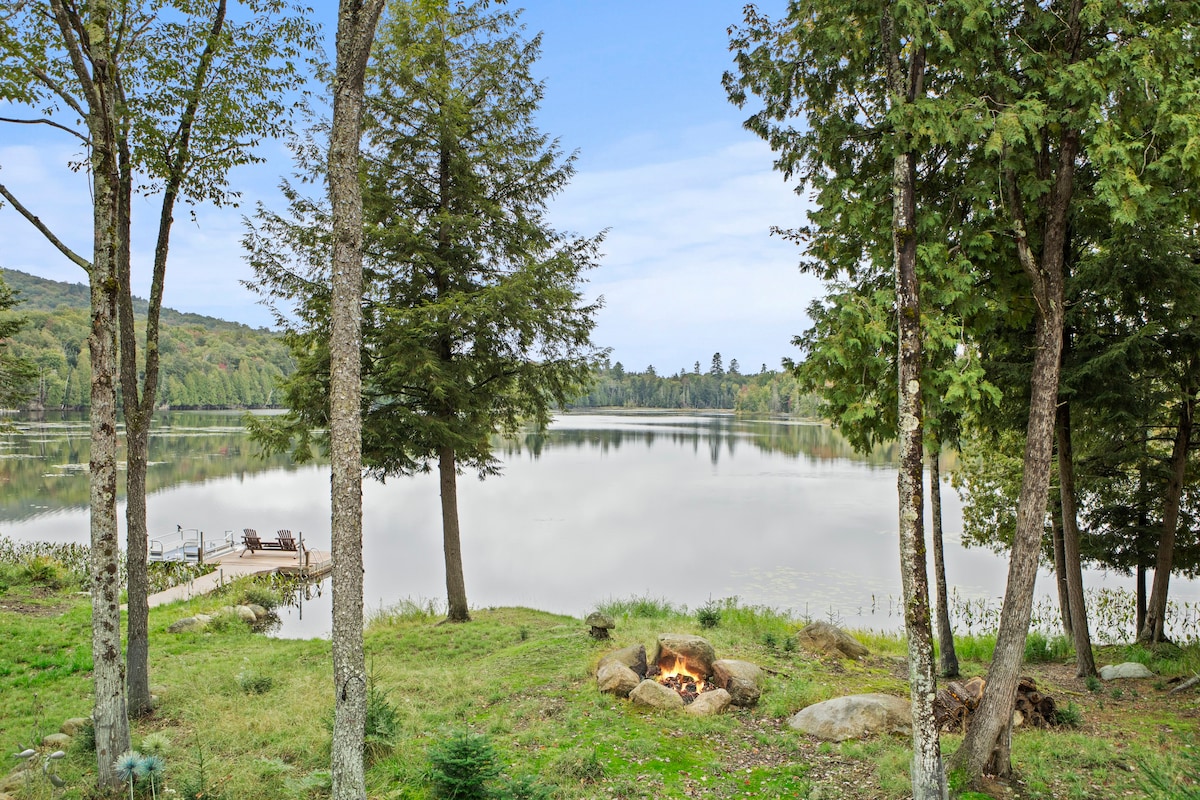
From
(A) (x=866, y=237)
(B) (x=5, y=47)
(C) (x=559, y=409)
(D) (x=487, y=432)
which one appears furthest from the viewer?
Answer: (C) (x=559, y=409)

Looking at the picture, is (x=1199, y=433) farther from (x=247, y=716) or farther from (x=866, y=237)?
(x=247, y=716)

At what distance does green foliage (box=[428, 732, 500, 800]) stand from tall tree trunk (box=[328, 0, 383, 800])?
0.51 m

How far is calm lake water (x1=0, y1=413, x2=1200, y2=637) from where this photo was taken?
59.0 ft

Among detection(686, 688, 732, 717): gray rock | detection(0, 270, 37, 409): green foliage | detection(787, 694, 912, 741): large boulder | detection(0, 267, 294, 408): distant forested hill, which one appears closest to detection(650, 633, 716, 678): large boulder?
detection(686, 688, 732, 717): gray rock

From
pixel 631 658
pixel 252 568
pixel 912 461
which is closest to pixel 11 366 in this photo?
pixel 252 568

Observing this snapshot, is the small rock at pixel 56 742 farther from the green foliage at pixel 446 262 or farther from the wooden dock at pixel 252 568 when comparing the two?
the wooden dock at pixel 252 568

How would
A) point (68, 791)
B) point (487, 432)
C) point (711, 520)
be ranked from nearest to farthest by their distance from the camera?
point (68, 791)
point (487, 432)
point (711, 520)

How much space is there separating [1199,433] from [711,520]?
58.8 feet

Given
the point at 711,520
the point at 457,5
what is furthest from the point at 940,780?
the point at 711,520

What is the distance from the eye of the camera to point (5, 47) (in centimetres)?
677

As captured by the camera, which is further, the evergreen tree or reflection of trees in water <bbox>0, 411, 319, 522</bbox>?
reflection of trees in water <bbox>0, 411, 319, 522</bbox>

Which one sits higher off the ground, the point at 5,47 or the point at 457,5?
the point at 457,5

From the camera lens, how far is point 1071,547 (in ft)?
29.5

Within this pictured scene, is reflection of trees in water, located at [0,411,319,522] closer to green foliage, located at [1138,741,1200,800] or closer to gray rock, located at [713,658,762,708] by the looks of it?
gray rock, located at [713,658,762,708]
